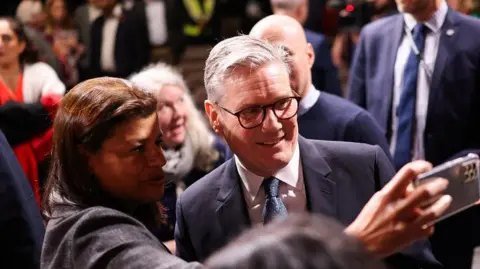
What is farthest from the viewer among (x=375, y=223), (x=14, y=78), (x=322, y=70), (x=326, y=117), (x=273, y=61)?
(x=322, y=70)

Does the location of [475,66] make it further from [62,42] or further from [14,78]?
[62,42]

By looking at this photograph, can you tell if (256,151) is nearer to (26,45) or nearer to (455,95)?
(455,95)

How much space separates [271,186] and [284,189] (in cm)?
4

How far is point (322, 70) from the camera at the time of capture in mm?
4359

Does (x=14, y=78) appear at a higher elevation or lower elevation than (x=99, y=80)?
lower

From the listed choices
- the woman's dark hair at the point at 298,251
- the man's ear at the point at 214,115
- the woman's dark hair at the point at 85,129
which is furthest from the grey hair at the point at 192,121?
the woman's dark hair at the point at 298,251

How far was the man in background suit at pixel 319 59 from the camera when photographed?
435cm

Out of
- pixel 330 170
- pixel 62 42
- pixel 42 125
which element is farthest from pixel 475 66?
pixel 62 42

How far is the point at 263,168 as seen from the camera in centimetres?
205

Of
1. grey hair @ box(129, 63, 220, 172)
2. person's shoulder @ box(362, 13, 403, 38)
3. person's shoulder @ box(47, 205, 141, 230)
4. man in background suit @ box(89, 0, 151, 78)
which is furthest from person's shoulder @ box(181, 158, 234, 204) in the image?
man in background suit @ box(89, 0, 151, 78)

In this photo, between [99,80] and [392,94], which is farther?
[392,94]

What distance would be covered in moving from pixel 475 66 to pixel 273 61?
1.57m

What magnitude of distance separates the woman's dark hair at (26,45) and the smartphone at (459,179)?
298 cm

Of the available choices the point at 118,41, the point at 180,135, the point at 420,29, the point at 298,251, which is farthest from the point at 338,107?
the point at 118,41
